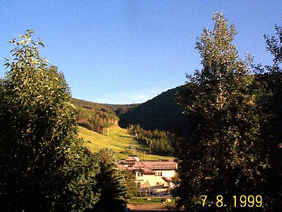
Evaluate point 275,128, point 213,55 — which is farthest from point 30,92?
point 275,128

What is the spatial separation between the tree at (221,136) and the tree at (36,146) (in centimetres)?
664

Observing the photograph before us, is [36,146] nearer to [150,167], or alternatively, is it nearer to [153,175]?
[153,175]

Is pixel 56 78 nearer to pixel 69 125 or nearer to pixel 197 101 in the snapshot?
pixel 69 125

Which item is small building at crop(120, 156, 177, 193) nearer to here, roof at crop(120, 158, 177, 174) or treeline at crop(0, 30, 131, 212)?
roof at crop(120, 158, 177, 174)

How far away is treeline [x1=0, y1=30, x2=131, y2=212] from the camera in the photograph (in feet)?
44.4

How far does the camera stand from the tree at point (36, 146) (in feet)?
44.4

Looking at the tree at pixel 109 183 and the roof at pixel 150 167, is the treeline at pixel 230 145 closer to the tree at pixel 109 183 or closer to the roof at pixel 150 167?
the tree at pixel 109 183

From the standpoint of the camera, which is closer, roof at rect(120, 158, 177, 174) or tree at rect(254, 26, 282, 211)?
tree at rect(254, 26, 282, 211)

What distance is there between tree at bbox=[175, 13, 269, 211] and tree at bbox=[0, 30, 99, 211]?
664 centimetres

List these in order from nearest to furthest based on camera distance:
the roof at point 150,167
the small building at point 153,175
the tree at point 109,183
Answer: the tree at point 109,183 < the small building at point 153,175 < the roof at point 150,167

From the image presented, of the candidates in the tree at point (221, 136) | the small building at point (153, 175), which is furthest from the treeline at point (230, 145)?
the small building at point (153, 175)

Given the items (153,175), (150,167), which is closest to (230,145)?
(153,175)

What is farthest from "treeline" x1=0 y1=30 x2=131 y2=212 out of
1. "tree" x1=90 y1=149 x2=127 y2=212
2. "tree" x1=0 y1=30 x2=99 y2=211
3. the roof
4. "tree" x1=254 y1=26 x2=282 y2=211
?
the roof

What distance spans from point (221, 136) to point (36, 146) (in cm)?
1103
